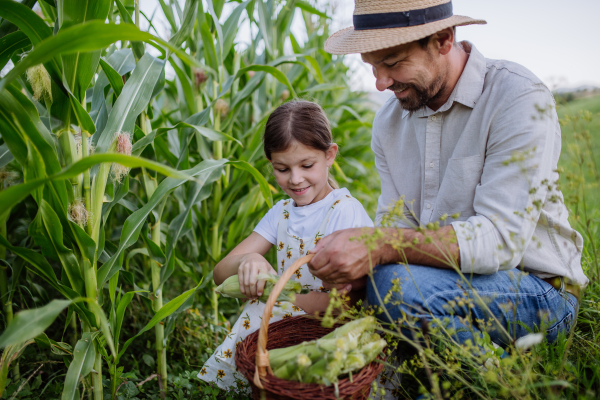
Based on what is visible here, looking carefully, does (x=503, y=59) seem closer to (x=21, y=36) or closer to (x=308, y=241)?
(x=308, y=241)

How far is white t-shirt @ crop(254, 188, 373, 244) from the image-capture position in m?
1.69

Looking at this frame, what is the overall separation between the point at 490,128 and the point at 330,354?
3.33 ft

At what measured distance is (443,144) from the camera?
1.72m

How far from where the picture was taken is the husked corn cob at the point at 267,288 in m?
1.42

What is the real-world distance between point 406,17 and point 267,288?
A: 1.09 m

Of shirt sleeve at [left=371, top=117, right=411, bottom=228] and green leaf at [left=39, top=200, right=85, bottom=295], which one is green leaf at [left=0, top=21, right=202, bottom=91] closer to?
green leaf at [left=39, top=200, right=85, bottom=295]

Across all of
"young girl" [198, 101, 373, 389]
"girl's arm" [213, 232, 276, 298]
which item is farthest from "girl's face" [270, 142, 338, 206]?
"girl's arm" [213, 232, 276, 298]

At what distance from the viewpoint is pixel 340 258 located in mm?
1319

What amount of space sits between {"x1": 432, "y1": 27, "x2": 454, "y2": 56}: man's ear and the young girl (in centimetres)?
53

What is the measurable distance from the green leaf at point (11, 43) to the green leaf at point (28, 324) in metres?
0.75

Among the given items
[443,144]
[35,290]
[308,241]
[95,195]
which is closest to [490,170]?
[443,144]

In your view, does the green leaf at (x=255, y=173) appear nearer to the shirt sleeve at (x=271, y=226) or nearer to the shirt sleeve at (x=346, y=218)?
the shirt sleeve at (x=271, y=226)

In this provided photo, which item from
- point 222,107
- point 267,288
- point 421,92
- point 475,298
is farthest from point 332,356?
point 222,107

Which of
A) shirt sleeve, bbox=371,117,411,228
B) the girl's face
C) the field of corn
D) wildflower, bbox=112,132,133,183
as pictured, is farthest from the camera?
shirt sleeve, bbox=371,117,411,228
